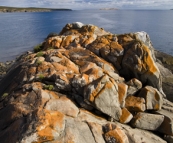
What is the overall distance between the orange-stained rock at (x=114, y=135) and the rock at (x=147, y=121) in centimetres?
248

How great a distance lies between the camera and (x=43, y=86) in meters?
15.1

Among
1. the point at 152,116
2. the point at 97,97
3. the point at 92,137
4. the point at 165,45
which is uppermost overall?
the point at 97,97

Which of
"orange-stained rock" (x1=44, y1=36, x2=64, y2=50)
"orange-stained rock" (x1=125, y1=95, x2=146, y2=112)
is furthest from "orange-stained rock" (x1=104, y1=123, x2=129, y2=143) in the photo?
"orange-stained rock" (x1=44, y1=36, x2=64, y2=50)

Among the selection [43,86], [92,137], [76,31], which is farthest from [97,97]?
[76,31]

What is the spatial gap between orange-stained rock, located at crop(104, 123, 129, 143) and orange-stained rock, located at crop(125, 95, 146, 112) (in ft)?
10.3

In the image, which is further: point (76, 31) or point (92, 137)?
point (76, 31)

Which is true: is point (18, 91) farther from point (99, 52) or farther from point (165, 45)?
point (165, 45)

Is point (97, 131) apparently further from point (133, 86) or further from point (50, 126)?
point (133, 86)

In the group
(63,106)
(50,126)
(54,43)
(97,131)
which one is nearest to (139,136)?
(97,131)

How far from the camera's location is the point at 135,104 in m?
15.9

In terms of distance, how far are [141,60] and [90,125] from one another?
8.33 m

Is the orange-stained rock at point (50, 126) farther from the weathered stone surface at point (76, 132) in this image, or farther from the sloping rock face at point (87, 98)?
the weathered stone surface at point (76, 132)

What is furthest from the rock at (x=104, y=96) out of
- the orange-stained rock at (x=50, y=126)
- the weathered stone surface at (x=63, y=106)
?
the orange-stained rock at (x=50, y=126)

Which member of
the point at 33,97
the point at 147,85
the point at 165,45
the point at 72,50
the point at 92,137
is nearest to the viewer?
the point at 92,137
